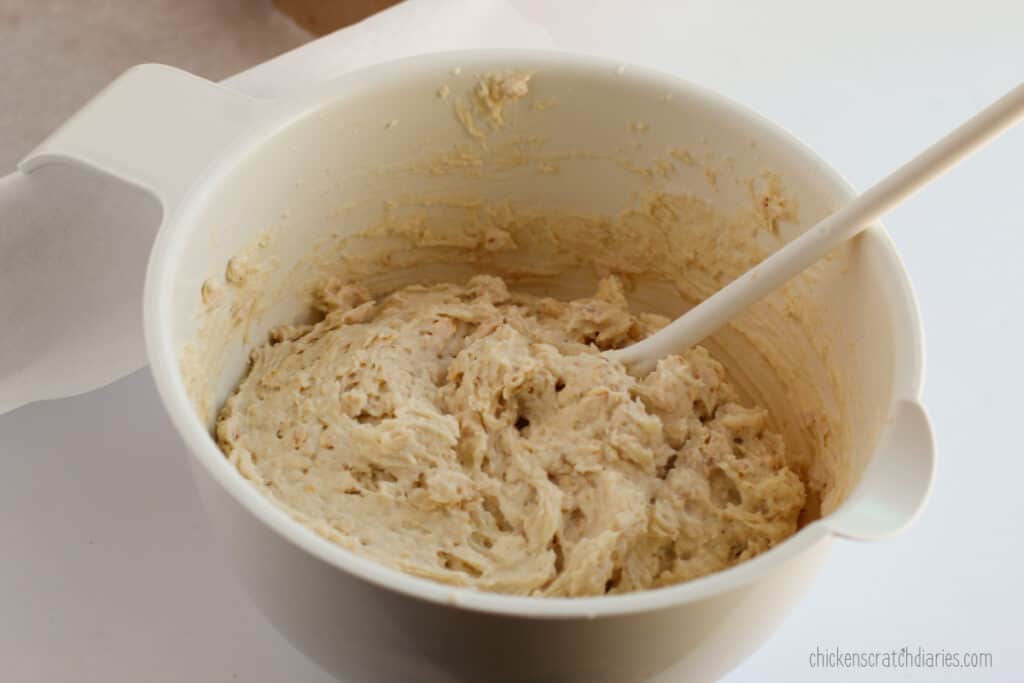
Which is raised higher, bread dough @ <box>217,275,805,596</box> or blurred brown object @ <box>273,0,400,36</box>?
bread dough @ <box>217,275,805,596</box>

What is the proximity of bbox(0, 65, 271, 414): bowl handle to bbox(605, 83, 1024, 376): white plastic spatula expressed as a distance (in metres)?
0.42

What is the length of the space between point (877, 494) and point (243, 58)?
182 centimetres

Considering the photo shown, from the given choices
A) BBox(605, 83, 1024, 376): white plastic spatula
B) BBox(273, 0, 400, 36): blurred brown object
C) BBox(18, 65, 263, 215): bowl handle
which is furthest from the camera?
BBox(273, 0, 400, 36): blurred brown object

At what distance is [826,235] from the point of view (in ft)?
2.87

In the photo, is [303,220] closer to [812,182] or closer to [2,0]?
[812,182]

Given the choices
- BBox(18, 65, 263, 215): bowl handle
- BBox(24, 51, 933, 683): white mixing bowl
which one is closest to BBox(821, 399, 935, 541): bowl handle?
BBox(24, 51, 933, 683): white mixing bowl

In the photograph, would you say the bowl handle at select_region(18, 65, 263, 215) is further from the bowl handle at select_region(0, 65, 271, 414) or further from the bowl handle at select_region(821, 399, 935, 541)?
the bowl handle at select_region(821, 399, 935, 541)

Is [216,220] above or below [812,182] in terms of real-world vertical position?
below

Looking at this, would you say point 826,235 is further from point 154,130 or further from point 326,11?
point 326,11

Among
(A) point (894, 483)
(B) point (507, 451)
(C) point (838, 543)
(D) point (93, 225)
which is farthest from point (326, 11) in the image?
(A) point (894, 483)

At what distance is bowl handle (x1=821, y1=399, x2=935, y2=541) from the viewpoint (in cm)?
68

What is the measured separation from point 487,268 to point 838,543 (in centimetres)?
46

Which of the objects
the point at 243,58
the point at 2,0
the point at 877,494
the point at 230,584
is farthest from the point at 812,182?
the point at 2,0

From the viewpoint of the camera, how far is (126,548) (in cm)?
99
